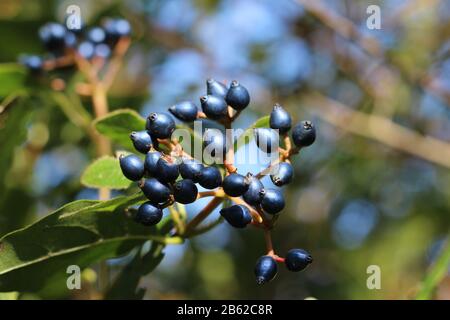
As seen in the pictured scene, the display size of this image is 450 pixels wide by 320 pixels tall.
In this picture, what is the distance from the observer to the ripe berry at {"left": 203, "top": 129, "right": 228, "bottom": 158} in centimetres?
206

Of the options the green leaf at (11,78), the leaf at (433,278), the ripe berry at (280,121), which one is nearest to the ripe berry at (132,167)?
the ripe berry at (280,121)

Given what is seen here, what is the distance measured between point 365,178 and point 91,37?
2134 mm

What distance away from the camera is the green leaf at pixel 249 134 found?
2.26 meters

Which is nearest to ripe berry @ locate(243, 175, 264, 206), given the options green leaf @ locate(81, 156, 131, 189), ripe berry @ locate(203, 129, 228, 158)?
ripe berry @ locate(203, 129, 228, 158)

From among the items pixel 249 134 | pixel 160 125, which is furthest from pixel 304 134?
pixel 160 125

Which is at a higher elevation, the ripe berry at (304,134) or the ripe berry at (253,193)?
the ripe berry at (304,134)

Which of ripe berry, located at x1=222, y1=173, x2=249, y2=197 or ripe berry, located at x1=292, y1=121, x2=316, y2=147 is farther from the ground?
ripe berry, located at x1=292, y1=121, x2=316, y2=147

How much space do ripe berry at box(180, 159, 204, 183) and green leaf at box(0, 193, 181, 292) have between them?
186mm

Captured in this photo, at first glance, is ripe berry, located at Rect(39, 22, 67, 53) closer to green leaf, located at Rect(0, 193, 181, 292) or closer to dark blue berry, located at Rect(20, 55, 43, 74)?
dark blue berry, located at Rect(20, 55, 43, 74)

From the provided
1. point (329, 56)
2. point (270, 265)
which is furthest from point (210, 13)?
point (270, 265)

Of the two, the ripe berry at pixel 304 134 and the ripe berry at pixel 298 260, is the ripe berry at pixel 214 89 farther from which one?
the ripe berry at pixel 298 260

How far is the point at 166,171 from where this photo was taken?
77.4 inches

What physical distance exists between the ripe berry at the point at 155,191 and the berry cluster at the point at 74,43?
1.52 metres
